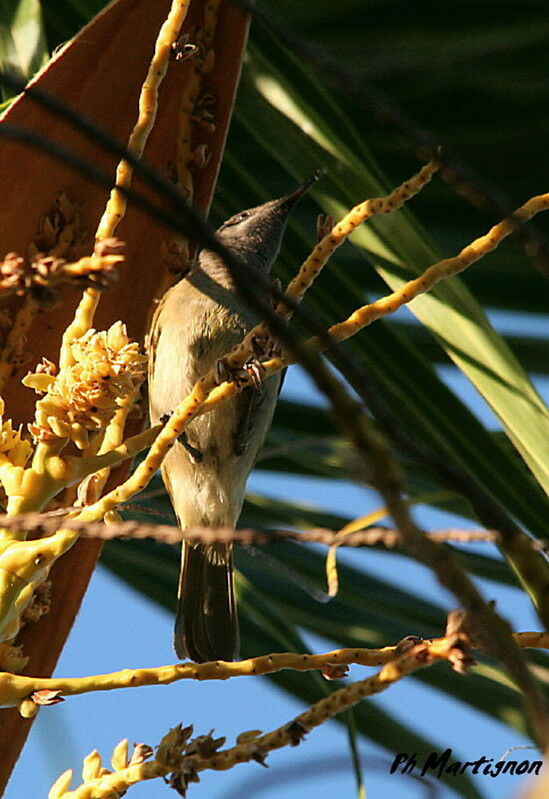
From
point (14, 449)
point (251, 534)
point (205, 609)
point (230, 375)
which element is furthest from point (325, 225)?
point (205, 609)

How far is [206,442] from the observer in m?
2.12

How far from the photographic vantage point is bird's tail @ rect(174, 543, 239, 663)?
1910 millimetres

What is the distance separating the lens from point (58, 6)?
4.77 feet

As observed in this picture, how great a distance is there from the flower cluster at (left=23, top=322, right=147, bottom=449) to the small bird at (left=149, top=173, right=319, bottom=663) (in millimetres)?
995

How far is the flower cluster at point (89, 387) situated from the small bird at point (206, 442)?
99cm

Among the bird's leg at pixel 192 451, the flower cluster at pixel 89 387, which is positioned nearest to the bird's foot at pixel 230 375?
the flower cluster at pixel 89 387

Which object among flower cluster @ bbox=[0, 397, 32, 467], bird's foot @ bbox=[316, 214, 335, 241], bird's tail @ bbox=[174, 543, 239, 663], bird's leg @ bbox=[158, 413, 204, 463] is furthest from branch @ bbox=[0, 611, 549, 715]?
bird's leg @ bbox=[158, 413, 204, 463]

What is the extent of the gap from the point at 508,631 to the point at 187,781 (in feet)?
1.29

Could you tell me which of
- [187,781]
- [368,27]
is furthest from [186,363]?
[187,781]

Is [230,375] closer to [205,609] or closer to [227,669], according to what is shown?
[227,669]

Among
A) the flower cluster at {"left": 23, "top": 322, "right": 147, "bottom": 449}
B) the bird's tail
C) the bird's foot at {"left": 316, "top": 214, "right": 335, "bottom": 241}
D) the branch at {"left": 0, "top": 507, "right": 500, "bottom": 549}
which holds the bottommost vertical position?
the branch at {"left": 0, "top": 507, "right": 500, "bottom": 549}

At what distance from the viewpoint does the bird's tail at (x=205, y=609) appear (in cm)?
191

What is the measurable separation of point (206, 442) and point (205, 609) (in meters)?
0.31

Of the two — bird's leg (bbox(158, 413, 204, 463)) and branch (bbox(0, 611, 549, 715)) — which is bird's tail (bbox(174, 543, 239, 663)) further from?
branch (bbox(0, 611, 549, 715))
